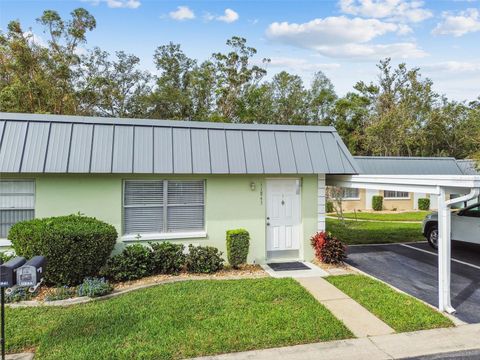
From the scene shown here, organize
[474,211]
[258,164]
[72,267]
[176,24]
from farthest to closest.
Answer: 1. [176,24]
2. [474,211]
3. [258,164]
4. [72,267]

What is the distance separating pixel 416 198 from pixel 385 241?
1520 cm

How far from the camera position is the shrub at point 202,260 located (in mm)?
8156

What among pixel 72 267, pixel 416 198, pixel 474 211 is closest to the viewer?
pixel 72 267

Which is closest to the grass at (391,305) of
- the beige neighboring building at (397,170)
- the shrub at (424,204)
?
Result: the beige neighboring building at (397,170)

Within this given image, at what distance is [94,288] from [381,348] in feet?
16.4

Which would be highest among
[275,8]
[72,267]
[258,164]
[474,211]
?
[275,8]

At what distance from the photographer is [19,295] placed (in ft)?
21.4

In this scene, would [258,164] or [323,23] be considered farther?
[323,23]

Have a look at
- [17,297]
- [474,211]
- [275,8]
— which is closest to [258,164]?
[17,297]

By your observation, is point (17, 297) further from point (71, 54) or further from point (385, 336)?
point (71, 54)

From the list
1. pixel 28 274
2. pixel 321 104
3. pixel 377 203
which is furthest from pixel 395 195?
pixel 28 274

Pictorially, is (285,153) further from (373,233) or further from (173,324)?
(373,233)

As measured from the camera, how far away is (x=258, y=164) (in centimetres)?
875

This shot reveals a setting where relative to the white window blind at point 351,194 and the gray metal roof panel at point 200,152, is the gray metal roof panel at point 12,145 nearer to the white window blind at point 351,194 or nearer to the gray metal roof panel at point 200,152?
the gray metal roof panel at point 200,152
